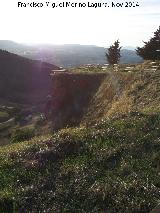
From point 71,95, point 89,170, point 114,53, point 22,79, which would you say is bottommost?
point 22,79

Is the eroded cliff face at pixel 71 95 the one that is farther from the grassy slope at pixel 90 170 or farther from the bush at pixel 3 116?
the bush at pixel 3 116

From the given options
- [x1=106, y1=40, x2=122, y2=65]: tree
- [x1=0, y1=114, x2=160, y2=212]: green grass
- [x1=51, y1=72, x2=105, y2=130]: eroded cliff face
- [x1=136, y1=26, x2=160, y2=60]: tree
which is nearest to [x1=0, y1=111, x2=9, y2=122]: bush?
[x1=106, y1=40, x2=122, y2=65]: tree

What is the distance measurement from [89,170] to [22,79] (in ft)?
466

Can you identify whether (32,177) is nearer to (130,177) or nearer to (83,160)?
(83,160)

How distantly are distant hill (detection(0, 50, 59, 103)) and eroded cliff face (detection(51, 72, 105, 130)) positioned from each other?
2876 inches

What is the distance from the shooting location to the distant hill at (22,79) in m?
142

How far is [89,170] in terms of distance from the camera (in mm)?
20031

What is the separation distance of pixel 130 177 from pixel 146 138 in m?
3.80

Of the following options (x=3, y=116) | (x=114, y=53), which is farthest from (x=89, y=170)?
(x=3, y=116)

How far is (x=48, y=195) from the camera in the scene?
18.6 m

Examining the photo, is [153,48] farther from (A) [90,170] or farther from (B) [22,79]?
(B) [22,79]

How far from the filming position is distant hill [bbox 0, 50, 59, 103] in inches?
5603

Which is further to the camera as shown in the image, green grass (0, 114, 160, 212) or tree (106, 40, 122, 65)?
tree (106, 40, 122, 65)

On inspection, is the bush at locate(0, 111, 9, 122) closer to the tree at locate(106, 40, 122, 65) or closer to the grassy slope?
the tree at locate(106, 40, 122, 65)
